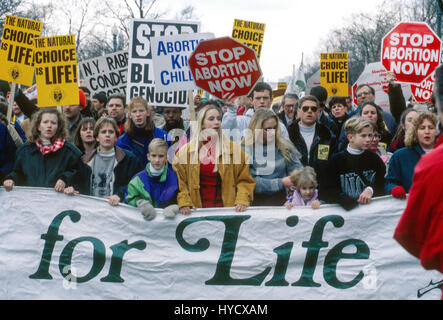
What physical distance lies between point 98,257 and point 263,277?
1.49 m

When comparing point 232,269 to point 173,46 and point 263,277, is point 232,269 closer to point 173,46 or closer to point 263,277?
point 263,277

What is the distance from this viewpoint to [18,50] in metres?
7.42

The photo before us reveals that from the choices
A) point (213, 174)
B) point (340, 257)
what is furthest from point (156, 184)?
point (340, 257)

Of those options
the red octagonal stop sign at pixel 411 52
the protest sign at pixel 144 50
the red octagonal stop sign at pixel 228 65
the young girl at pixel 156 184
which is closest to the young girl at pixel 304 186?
the young girl at pixel 156 184

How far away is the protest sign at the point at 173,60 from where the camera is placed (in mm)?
6668

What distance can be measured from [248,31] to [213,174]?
5694 mm

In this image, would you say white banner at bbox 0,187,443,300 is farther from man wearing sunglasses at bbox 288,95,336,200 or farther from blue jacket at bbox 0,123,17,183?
man wearing sunglasses at bbox 288,95,336,200

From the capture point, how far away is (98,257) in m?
4.93

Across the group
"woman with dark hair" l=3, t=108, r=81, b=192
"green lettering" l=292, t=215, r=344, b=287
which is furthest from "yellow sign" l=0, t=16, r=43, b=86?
"green lettering" l=292, t=215, r=344, b=287

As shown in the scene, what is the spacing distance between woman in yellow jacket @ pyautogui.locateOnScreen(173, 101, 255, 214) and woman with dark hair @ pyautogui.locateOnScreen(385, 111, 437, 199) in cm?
129

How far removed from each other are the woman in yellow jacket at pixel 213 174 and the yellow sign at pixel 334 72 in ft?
16.6

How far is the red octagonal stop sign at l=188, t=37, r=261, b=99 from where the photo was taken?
5.91 m
